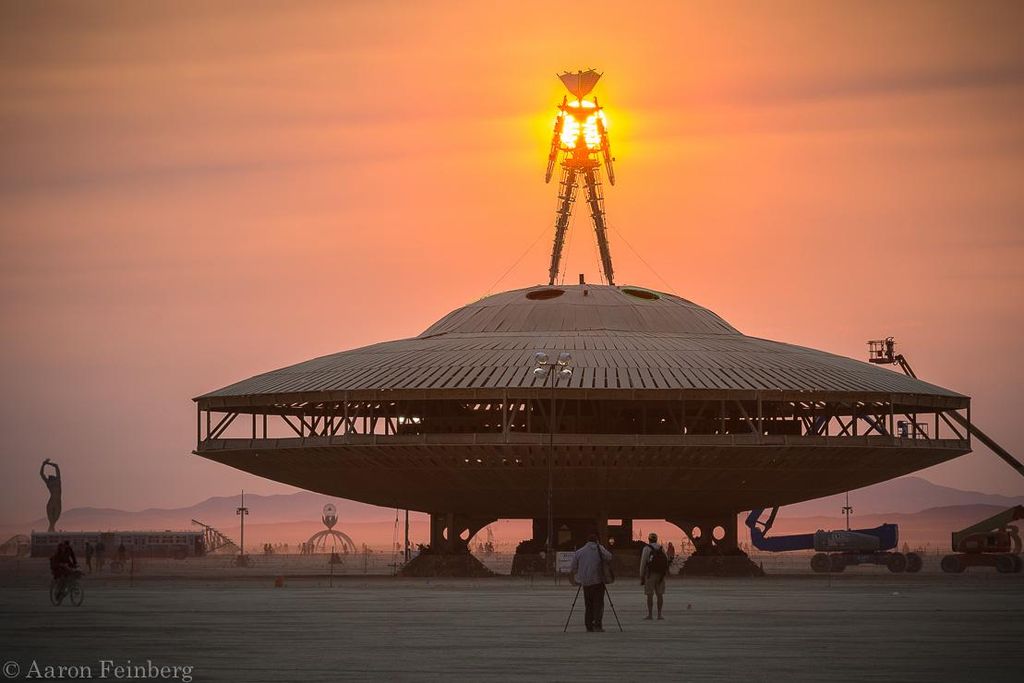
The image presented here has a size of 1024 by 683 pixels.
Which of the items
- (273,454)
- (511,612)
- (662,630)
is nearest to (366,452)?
(273,454)

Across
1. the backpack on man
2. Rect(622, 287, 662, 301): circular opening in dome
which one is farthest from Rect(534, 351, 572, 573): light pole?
the backpack on man

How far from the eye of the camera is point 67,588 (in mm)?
49938

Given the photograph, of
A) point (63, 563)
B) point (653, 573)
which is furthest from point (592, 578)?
point (63, 563)

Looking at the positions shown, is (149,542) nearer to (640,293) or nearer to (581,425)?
(640,293)

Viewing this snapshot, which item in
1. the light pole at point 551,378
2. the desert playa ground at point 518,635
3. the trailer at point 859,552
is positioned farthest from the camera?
the trailer at point 859,552

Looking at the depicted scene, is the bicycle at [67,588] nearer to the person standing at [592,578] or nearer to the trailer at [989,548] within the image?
the person standing at [592,578]

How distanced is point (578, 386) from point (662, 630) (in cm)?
4224

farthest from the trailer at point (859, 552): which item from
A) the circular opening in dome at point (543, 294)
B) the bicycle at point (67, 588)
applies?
the bicycle at point (67, 588)

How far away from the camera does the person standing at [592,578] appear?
38094 mm

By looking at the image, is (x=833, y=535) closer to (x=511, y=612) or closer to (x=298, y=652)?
(x=511, y=612)

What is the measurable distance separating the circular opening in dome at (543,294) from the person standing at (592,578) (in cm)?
5897

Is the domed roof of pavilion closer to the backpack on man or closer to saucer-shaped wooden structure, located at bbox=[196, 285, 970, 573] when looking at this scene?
saucer-shaped wooden structure, located at bbox=[196, 285, 970, 573]

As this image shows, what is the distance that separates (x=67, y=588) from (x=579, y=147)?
65.4 metres

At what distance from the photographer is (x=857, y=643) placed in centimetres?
3422
